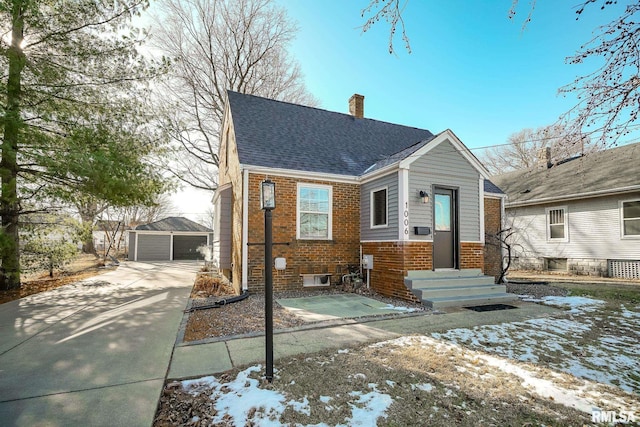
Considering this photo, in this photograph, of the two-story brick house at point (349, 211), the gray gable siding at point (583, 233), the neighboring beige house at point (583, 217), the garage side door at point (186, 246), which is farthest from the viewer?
the garage side door at point (186, 246)

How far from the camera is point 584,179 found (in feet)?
40.8

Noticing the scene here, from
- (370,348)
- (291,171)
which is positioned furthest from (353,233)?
(370,348)

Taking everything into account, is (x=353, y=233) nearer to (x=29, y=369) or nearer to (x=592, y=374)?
(x=592, y=374)

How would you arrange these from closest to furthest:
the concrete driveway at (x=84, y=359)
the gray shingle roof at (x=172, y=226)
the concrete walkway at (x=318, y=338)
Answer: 1. the concrete driveway at (x=84, y=359)
2. the concrete walkway at (x=318, y=338)
3. the gray shingle roof at (x=172, y=226)

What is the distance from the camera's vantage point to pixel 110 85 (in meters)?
8.58

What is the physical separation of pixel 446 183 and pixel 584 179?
9.44m

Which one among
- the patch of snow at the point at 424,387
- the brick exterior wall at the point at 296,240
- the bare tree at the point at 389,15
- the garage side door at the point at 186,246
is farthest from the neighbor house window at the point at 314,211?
the garage side door at the point at 186,246

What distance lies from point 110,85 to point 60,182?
3170 millimetres

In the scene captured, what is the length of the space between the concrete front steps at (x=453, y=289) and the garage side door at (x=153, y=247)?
23.0m

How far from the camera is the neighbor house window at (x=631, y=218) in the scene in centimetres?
1082

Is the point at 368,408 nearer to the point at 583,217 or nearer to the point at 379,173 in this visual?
the point at 379,173

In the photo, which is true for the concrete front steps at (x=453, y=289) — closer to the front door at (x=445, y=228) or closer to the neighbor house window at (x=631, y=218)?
the front door at (x=445, y=228)

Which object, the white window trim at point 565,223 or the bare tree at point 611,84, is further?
the white window trim at point 565,223

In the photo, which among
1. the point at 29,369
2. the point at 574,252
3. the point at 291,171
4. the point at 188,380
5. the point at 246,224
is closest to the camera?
the point at 188,380
